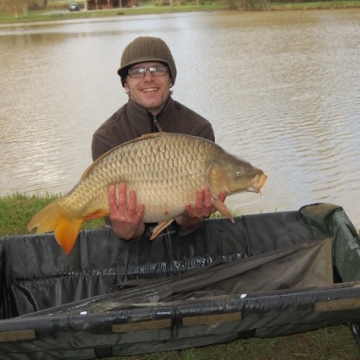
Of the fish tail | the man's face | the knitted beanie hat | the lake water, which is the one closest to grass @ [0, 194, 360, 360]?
the fish tail

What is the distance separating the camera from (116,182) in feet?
5.02

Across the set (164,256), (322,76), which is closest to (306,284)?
(164,256)

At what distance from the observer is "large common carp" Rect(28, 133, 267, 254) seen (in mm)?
1506

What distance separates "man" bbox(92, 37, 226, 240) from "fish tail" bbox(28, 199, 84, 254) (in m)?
0.13

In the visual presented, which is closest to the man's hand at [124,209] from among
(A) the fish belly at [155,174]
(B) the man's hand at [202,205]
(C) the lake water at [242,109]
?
(A) the fish belly at [155,174]

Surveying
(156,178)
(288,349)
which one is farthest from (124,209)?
(288,349)

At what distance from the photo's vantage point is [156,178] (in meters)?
1.51

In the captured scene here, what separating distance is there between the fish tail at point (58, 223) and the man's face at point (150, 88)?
1.54 feet

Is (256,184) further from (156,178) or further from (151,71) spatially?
(151,71)

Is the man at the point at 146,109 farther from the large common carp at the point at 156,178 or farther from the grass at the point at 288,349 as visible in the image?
the grass at the point at 288,349

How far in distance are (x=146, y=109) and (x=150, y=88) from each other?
73 millimetres

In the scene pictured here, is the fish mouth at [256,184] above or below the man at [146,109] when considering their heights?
below

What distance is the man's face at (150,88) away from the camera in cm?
182

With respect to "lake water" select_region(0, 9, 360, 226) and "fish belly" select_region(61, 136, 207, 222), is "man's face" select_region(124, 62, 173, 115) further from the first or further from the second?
"lake water" select_region(0, 9, 360, 226)
